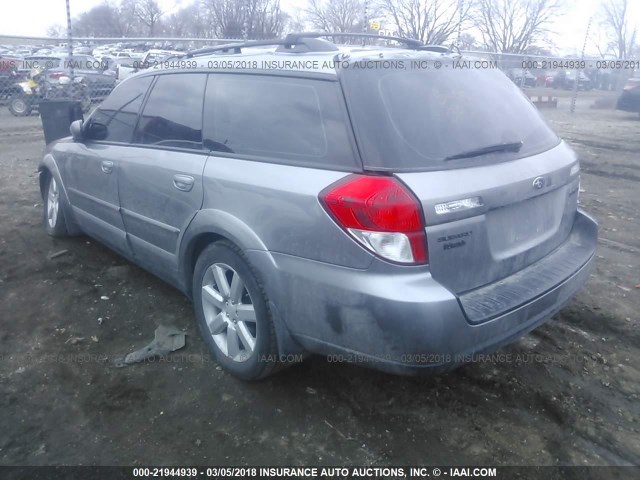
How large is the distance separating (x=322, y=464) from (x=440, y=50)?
2.42 m

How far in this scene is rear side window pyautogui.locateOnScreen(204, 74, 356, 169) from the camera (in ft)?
8.34

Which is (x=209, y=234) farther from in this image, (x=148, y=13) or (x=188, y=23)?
(x=148, y=13)

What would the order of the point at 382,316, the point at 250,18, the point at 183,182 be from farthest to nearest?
the point at 250,18 → the point at 183,182 → the point at 382,316

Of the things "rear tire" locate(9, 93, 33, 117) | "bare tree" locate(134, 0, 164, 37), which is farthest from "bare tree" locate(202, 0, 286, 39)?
"bare tree" locate(134, 0, 164, 37)

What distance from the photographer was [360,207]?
2.33 meters

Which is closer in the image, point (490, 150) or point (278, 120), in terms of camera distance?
point (490, 150)

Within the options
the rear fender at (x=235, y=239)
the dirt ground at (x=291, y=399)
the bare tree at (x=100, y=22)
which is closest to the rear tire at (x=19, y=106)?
the dirt ground at (x=291, y=399)

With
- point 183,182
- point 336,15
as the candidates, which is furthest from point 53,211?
point 336,15

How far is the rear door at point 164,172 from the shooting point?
3.25 meters

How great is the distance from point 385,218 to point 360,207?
0.12 metres

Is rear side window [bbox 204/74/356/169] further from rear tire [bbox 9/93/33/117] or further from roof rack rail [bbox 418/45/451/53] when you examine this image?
rear tire [bbox 9/93/33/117]

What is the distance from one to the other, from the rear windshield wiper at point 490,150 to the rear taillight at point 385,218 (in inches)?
14.3

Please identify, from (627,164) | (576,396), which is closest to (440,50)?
(576,396)

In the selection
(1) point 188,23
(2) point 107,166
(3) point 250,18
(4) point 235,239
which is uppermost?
(1) point 188,23
